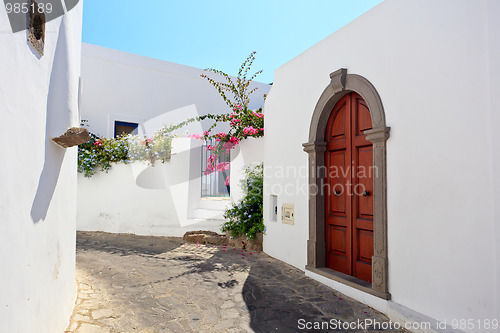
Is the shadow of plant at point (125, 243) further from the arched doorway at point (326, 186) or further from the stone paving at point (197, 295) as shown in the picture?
the arched doorway at point (326, 186)

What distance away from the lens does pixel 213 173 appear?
9727 millimetres

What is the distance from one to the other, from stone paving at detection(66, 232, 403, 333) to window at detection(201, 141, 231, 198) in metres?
2.64

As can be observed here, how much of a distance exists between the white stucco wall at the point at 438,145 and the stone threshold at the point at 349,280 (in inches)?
3.3

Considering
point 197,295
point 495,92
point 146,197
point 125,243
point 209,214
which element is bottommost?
point 197,295

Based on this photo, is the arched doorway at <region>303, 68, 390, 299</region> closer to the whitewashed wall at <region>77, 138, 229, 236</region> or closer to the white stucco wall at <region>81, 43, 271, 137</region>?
the whitewashed wall at <region>77, 138, 229, 236</region>

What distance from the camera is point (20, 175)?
1972 mm

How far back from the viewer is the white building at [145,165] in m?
8.52

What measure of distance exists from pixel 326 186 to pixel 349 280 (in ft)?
4.47

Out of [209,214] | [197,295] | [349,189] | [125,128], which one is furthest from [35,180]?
[125,128]

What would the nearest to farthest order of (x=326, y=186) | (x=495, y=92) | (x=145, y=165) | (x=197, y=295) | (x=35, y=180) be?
(x=35, y=180) → (x=495, y=92) → (x=197, y=295) → (x=326, y=186) → (x=145, y=165)

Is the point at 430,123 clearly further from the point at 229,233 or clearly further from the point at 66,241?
the point at 229,233

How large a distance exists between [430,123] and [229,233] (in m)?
4.89

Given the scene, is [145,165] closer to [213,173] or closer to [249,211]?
[213,173]

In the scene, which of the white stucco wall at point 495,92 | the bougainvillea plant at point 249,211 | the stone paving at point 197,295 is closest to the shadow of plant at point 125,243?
the stone paving at point 197,295
